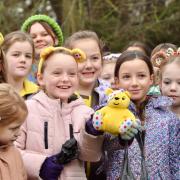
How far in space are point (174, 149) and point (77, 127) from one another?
60 centimetres

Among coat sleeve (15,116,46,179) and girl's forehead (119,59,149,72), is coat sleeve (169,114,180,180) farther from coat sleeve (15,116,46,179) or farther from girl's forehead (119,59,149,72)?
coat sleeve (15,116,46,179)

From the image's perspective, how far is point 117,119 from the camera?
287 centimetres

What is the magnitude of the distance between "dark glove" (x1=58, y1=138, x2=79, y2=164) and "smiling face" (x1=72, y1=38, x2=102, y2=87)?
85cm

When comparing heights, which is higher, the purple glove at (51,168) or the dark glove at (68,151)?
the dark glove at (68,151)

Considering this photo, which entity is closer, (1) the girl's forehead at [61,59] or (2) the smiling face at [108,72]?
(1) the girl's forehead at [61,59]

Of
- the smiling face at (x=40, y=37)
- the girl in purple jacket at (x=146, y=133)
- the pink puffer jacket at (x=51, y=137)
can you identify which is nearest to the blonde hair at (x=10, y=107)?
the pink puffer jacket at (x=51, y=137)

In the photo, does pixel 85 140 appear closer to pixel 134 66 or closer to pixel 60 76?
pixel 60 76

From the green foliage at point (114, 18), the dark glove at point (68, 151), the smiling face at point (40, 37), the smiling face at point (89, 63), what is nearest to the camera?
the dark glove at point (68, 151)

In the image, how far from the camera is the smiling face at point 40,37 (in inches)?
185

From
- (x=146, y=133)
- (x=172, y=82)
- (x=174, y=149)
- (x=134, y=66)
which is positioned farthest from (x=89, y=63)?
(x=174, y=149)

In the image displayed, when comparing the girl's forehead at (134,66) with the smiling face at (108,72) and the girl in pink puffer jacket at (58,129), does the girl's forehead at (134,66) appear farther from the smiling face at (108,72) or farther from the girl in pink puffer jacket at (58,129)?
the smiling face at (108,72)

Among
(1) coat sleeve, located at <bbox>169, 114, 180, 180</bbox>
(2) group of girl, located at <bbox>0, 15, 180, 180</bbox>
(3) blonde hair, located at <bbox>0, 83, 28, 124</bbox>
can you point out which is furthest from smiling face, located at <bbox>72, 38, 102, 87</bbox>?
(3) blonde hair, located at <bbox>0, 83, 28, 124</bbox>

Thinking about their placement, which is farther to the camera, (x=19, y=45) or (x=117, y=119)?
(x=19, y=45)


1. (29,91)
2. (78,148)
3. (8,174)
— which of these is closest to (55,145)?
(78,148)
